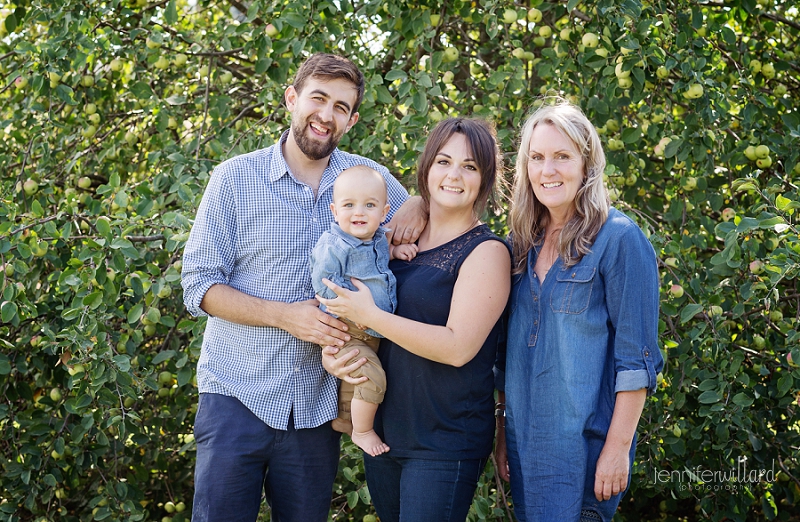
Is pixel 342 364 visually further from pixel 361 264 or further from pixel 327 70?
pixel 327 70

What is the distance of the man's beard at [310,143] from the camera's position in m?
2.16

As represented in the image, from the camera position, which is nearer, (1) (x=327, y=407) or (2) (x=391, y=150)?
(1) (x=327, y=407)

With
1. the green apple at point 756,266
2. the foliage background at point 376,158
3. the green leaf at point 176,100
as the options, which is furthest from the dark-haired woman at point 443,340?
the green leaf at point 176,100

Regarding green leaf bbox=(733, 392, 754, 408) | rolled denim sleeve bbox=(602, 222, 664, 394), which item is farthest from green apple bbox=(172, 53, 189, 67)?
green leaf bbox=(733, 392, 754, 408)

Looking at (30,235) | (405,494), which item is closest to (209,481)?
(405,494)

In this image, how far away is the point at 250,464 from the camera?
2104 mm

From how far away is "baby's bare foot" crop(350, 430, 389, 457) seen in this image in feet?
6.46

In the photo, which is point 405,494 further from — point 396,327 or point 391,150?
point 391,150

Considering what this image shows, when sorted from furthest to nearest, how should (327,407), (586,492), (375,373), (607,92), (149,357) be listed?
1. (149,357)
2. (607,92)
3. (327,407)
4. (375,373)
5. (586,492)

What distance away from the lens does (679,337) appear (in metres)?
2.88

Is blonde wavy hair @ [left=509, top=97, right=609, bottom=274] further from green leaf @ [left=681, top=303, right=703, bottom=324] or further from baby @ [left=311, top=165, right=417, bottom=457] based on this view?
green leaf @ [left=681, top=303, right=703, bottom=324]

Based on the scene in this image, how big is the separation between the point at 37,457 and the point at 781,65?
3423mm

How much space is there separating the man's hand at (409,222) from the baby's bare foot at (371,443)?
1.70ft

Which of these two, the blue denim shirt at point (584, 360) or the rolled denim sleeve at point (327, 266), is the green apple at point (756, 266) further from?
the rolled denim sleeve at point (327, 266)
